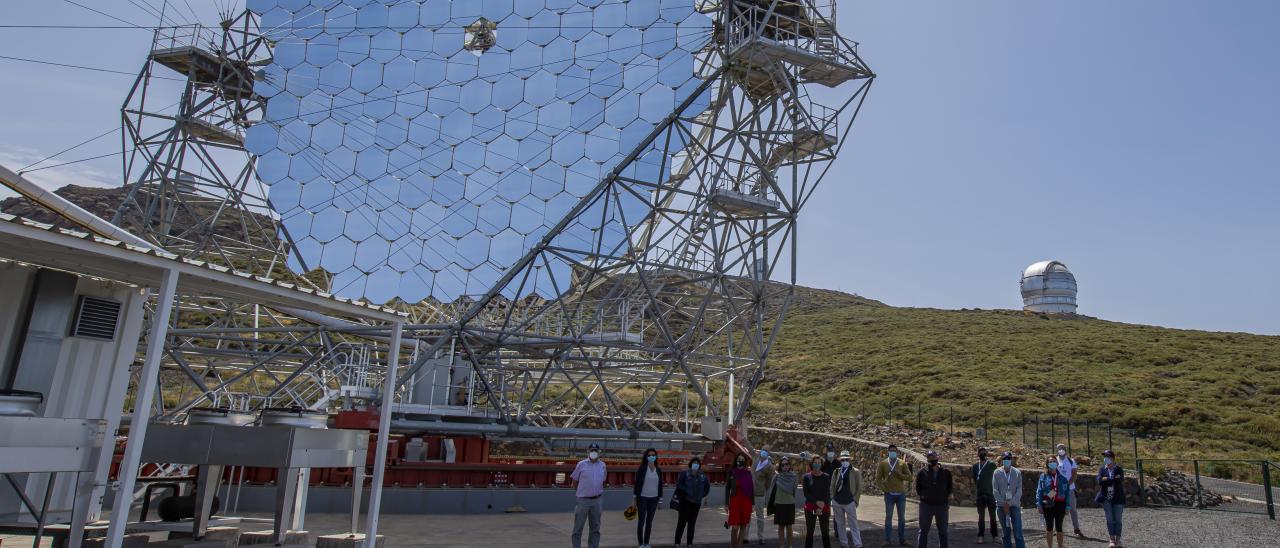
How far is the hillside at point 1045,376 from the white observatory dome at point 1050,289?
8.34 metres

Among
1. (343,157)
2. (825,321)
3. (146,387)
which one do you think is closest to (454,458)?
(343,157)

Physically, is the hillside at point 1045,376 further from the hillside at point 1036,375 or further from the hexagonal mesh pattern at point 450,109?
the hexagonal mesh pattern at point 450,109

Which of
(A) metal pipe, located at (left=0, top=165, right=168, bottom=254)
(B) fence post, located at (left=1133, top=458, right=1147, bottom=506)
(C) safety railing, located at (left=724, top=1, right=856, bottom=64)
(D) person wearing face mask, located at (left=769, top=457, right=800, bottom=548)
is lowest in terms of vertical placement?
(D) person wearing face mask, located at (left=769, top=457, right=800, bottom=548)

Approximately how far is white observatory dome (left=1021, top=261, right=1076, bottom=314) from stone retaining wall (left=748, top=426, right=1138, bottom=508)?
57942mm

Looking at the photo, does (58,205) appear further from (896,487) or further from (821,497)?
(896,487)

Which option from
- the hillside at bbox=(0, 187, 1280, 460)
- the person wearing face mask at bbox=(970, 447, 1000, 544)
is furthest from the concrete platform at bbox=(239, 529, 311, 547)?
the hillside at bbox=(0, 187, 1280, 460)

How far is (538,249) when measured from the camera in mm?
19766

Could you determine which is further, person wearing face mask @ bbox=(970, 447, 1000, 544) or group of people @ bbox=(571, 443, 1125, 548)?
person wearing face mask @ bbox=(970, 447, 1000, 544)

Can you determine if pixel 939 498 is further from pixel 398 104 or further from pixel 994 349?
pixel 994 349

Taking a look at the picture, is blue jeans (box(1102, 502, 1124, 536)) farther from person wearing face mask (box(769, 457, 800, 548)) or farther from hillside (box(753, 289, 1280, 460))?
hillside (box(753, 289, 1280, 460))

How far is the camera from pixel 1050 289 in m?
81.3

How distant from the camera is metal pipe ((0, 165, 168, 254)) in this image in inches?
342

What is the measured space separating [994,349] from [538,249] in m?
45.1

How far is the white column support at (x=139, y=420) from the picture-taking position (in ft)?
23.6
